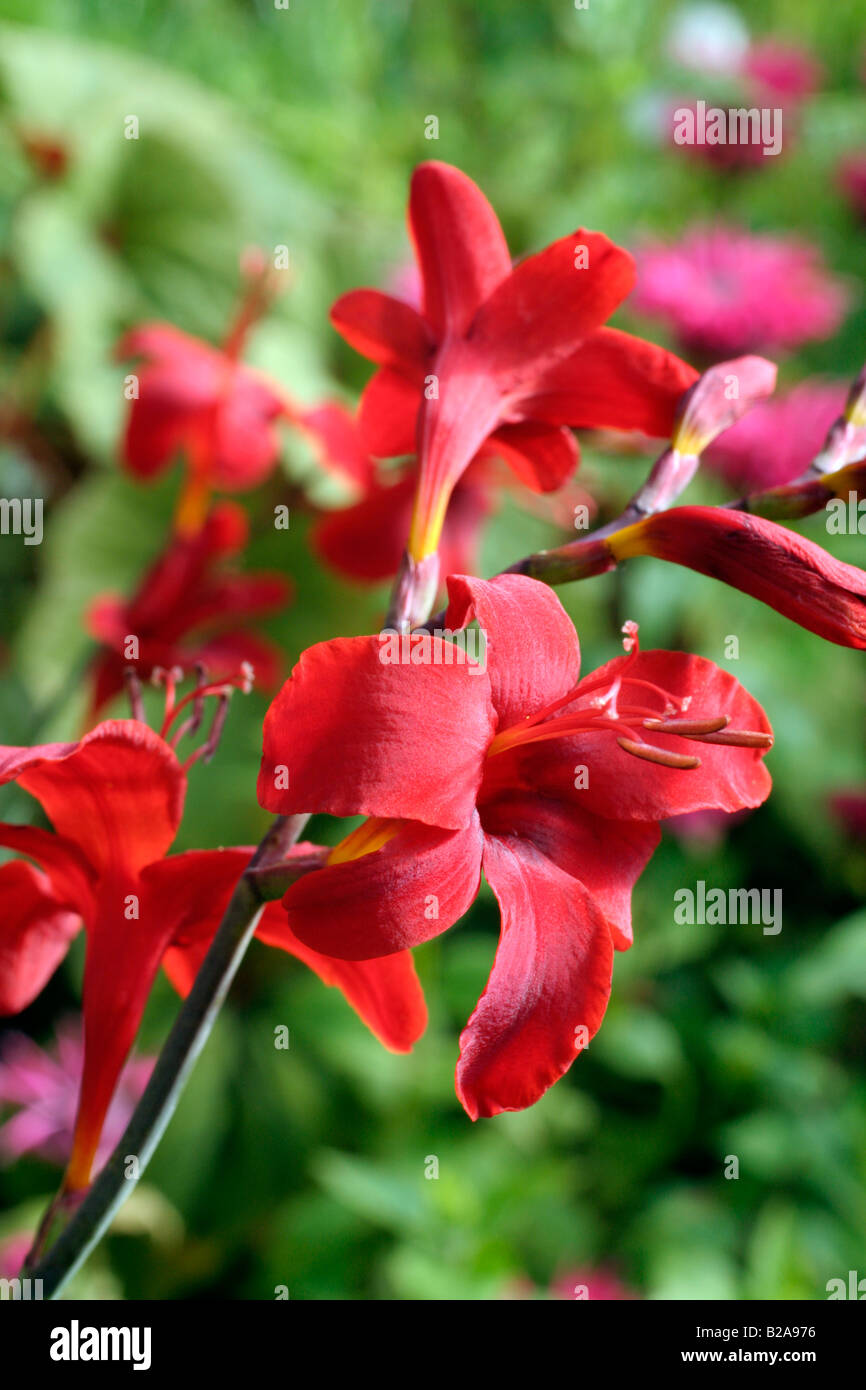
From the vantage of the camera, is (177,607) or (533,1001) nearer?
(533,1001)

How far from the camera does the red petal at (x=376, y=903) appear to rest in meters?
0.23

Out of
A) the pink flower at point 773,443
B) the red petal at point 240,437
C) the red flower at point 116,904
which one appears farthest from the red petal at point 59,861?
the pink flower at point 773,443

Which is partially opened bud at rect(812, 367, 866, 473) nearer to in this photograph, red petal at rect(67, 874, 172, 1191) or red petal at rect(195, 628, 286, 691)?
red petal at rect(67, 874, 172, 1191)

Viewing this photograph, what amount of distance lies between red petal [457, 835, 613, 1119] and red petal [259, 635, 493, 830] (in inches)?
1.2

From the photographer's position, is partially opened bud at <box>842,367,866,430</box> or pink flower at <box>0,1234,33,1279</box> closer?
partially opened bud at <box>842,367,866,430</box>

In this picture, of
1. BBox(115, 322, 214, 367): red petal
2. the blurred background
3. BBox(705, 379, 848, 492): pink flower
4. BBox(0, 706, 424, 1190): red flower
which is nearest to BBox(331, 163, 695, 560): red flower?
Answer: BBox(0, 706, 424, 1190): red flower

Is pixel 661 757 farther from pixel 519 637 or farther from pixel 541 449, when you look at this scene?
pixel 541 449

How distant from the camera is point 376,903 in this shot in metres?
0.23

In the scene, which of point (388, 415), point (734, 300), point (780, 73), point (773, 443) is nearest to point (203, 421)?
point (388, 415)

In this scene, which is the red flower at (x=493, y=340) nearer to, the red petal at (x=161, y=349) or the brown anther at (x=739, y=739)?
the brown anther at (x=739, y=739)

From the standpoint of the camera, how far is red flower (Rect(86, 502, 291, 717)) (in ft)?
1.77

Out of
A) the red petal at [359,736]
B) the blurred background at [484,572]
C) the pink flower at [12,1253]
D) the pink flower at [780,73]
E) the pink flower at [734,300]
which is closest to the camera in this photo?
the red petal at [359,736]

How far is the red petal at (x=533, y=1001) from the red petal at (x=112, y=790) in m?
0.08

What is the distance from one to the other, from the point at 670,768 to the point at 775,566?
53 mm
